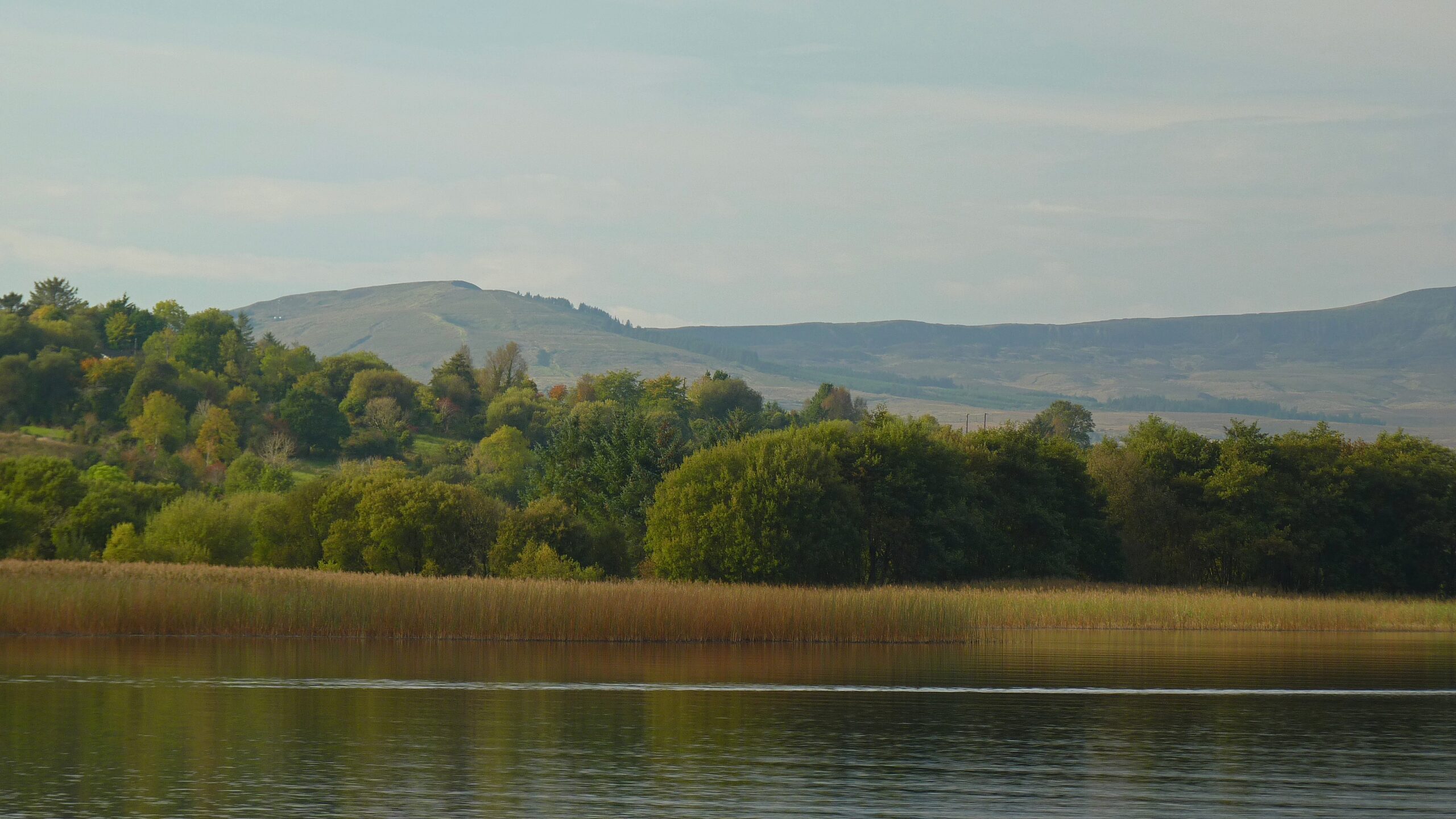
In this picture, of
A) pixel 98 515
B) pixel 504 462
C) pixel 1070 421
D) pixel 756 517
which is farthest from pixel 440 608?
pixel 1070 421

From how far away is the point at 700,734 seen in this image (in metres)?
19.9

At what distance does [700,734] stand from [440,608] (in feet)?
58.7

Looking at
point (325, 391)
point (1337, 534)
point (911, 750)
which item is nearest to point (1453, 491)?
point (1337, 534)

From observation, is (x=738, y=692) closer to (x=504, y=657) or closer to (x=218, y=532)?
(x=504, y=657)

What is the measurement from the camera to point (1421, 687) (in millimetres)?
27984

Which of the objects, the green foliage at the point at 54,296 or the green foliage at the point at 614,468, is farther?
the green foliage at the point at 54,296

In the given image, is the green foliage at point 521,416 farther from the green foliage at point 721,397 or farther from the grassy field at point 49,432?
the grassy field at point 49,432

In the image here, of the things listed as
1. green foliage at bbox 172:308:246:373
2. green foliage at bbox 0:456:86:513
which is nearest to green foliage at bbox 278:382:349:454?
green foliage at bbox 172:308:246:373

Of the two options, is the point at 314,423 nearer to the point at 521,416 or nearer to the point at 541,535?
the point at 521,416

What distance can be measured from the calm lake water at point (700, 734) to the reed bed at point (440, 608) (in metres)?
2.42

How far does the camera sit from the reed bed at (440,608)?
3572 cm

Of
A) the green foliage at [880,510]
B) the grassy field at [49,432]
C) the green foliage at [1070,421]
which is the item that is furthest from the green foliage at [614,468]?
the green foliage at [1070,421]

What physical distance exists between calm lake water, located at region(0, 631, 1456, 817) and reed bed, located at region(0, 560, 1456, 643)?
2.42 m

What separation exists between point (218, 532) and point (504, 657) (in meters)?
30.9
